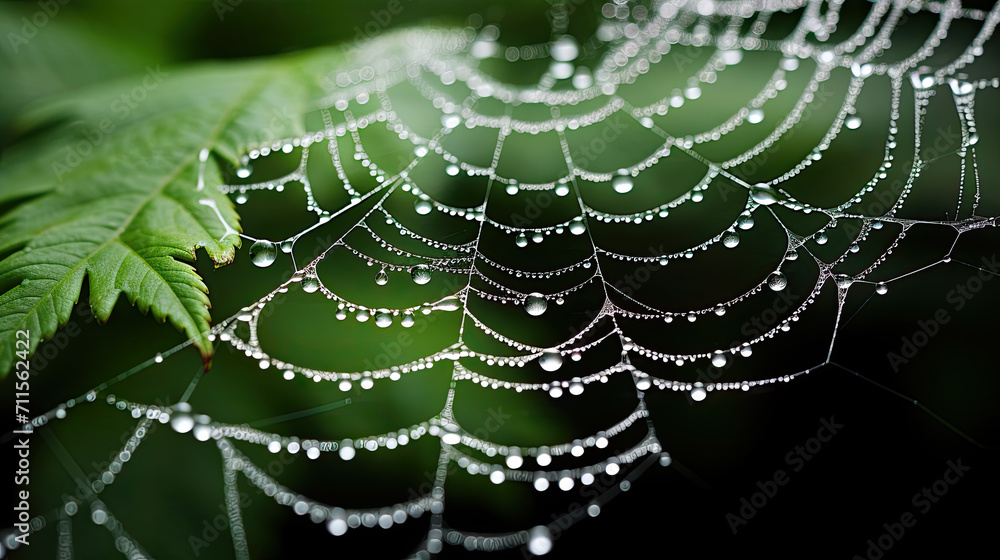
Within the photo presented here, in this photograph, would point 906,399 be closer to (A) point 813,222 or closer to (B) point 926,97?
(A) point 813,222

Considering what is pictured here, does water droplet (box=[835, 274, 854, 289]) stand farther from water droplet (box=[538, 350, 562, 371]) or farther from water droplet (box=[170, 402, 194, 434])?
water droplet (box=[170, 402, 194, 434])

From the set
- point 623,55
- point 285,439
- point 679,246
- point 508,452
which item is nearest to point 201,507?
point 285,439

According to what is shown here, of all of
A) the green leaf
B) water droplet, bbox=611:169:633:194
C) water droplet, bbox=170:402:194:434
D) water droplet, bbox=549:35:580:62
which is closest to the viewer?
the green leaf

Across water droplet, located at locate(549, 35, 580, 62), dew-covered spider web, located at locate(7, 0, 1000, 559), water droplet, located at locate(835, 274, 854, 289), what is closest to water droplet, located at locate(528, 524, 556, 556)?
dew-covered spider web, located at locate(7, 0, 1000, 559)

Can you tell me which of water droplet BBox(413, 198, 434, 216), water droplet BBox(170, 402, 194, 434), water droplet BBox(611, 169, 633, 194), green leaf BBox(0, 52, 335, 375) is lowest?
water droplet BBox(170, 402, 194, 434)

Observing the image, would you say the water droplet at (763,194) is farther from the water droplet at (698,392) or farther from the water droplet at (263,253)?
the water droplet at (263,253)

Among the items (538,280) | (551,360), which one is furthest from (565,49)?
(551,360)

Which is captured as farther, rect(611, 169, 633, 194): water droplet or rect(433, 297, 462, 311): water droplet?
rect(611, 169, 633, 194): water droplet

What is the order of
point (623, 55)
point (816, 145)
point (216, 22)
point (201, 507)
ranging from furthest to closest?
point (623, 55)
point (216, 22)
point (816, 145)
point (201, 507)
